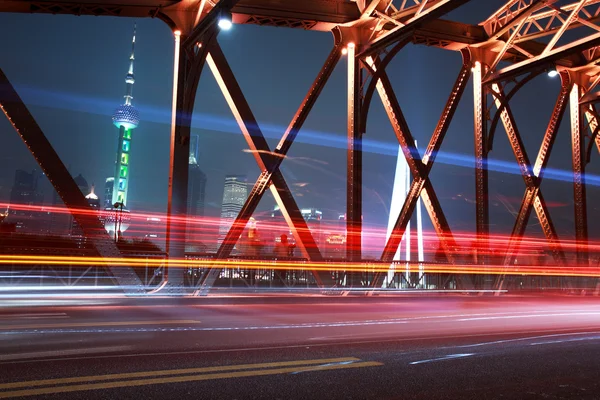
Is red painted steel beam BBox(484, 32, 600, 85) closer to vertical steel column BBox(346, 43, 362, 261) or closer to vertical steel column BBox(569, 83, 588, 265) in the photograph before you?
vertical steel column BBox(569, 83, 588, 265)

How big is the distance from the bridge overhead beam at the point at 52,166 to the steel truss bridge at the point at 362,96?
2 cm

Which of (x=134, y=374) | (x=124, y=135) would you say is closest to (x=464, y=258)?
(x=134, y=374)

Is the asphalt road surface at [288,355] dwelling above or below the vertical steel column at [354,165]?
below

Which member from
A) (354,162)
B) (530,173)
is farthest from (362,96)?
(530,173)

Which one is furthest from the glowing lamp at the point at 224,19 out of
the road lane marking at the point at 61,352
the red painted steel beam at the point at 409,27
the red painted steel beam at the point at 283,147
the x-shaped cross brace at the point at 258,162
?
the road lane marking at the point at 61,352

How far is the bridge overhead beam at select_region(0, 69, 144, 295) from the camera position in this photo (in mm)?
11586

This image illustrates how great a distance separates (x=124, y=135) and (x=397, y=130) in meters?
150

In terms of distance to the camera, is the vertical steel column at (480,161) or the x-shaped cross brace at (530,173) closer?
the vertical steel column at (480,161)

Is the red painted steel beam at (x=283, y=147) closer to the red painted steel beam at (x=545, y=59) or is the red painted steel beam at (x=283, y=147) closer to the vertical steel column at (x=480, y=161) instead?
the vertical steel column at (x=480, y=161)

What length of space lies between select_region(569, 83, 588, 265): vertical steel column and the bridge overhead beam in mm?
18422

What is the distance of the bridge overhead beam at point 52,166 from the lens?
456 inches

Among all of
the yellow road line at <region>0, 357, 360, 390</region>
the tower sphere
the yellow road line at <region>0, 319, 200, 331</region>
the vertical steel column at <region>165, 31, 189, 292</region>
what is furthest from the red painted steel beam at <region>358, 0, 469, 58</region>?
the tower sphere

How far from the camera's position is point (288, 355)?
581 centimetres

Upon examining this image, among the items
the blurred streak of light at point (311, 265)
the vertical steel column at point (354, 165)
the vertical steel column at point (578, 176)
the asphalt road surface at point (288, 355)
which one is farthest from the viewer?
the vertical steel column at point (578, 176)
